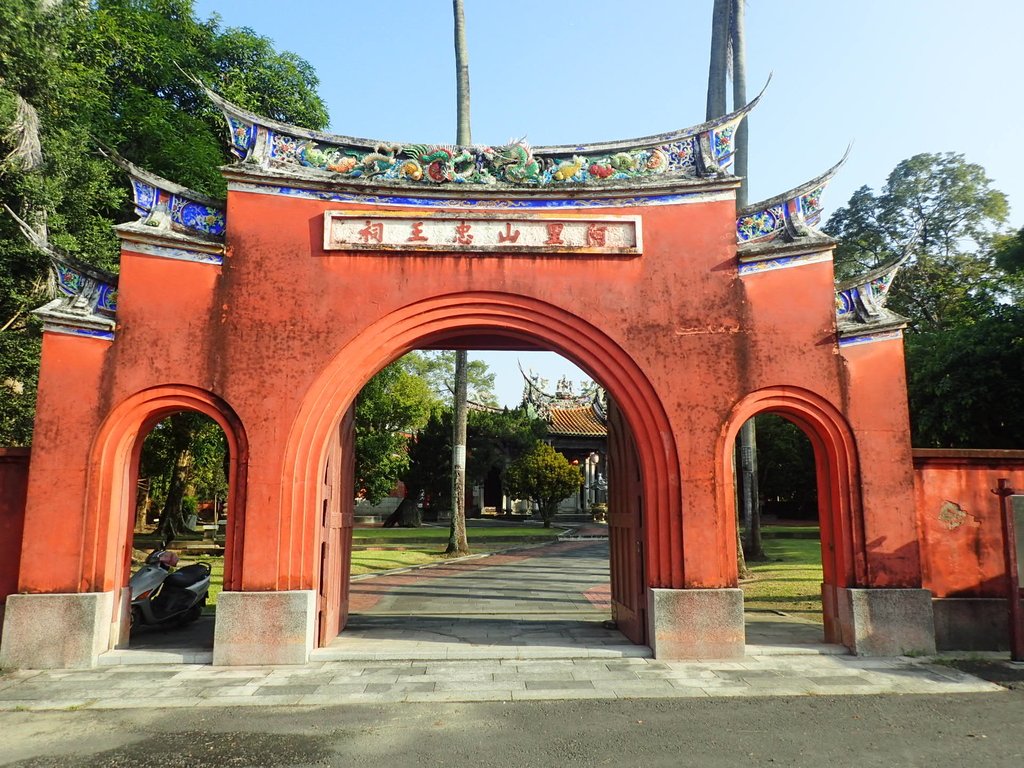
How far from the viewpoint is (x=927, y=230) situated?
78.8ft

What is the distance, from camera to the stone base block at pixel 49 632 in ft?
21.5

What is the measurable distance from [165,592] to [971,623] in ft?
29.5

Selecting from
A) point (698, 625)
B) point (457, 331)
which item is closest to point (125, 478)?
point (457, 331)

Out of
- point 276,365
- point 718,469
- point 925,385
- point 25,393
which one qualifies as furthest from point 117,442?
point 925,385

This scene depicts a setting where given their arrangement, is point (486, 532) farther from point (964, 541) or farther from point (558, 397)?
point (964, 541)

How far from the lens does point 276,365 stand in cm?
722

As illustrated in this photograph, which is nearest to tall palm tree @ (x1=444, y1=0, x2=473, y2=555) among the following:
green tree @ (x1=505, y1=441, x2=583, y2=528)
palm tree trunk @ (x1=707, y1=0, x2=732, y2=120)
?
palm tree trunk @ (x1=707, y1=0, x2=732, y2=120)

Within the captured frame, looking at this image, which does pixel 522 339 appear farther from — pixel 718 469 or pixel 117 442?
pixel 117 442

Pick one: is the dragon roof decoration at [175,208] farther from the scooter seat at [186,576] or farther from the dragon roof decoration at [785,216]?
the dragon roof decoration at [785,216]

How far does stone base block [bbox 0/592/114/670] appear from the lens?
6.54 meters

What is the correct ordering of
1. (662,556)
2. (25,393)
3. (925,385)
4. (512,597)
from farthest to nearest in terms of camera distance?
(925,385), (512,597), (25,393), (662,556)

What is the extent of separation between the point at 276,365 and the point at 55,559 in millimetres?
2749

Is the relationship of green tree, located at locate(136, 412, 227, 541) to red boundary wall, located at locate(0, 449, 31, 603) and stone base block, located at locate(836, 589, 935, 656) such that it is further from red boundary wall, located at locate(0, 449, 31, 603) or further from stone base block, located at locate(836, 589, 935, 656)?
stone base block, located at locate(836, 589, 935, 656)

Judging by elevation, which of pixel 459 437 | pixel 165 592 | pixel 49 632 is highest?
pixel 459 437
